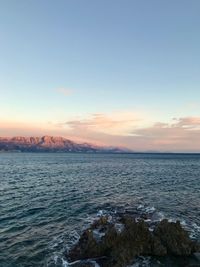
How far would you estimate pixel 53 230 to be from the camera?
3547cm

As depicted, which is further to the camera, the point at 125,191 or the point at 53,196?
the point at 125,191

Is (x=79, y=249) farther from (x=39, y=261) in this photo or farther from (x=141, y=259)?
(x=141, y=259)

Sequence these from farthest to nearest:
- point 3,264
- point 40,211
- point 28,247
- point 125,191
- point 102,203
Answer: point 125,191
point 102,203
point 40,211
point 28,247
point 3,264

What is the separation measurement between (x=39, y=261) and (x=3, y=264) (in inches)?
117

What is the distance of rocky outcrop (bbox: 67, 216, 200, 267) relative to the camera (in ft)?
86.2

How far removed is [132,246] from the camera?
90.2 ft

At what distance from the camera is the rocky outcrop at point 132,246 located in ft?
86.2

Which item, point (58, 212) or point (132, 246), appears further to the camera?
point (58, 212)

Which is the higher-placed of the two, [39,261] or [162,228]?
[162,228]

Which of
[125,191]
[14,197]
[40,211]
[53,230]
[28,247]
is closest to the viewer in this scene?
[28,247]

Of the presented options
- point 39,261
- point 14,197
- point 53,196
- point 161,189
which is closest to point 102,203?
point 53,196

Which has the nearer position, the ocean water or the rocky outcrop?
the rocky outcrop

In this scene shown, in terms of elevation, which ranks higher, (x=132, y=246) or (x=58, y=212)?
(x=132, y=246)

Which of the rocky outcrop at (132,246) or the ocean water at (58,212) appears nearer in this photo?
the rocky outcrop at (132,246)
